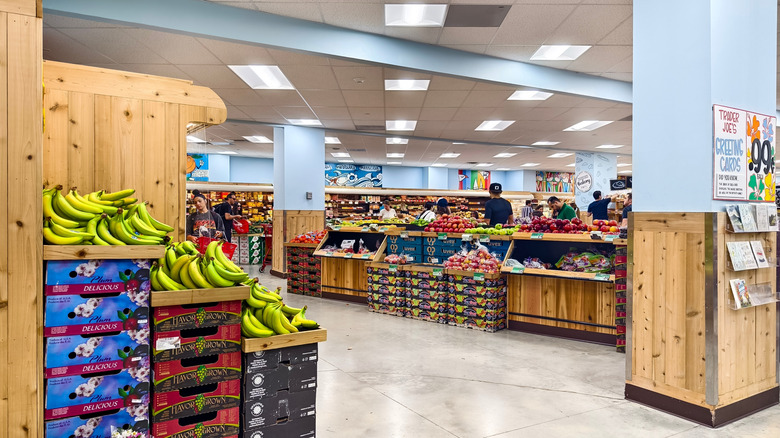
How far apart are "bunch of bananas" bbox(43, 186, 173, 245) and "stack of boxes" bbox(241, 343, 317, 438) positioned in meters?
0.77

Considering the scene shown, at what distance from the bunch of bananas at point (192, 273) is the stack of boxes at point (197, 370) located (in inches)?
4.1

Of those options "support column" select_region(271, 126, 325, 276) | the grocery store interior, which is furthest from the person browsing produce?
"support column" select_region(271, 126, 325, 276)

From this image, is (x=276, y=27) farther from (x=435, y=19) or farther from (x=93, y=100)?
(x=93, y=100)

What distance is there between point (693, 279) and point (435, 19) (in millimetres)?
3855

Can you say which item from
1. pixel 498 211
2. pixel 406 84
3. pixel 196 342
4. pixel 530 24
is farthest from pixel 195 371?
pixel 498 211

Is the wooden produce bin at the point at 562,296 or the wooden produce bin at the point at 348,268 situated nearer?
the wooden produce bin at the point at 562,296

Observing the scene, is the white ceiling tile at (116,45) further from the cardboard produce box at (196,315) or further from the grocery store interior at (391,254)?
the cardboard produce box at (196,315)

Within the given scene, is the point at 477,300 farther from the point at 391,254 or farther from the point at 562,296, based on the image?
the point at 391,254

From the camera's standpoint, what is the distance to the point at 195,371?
7.34 ft

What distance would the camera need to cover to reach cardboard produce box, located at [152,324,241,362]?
2158 millimetres

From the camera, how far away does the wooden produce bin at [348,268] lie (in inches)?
305

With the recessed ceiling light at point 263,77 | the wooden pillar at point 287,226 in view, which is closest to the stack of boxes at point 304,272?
the wooden pillar at point 287,226

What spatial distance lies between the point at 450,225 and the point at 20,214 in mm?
5460

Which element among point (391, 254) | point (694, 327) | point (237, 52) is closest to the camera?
point (694, 327)
